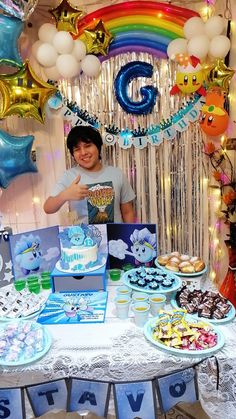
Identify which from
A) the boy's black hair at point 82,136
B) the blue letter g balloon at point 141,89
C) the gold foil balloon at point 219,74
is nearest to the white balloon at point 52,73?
the blue letter g balloon at point 141,89

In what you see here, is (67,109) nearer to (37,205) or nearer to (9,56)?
(9,56)

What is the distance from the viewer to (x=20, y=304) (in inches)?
61.2

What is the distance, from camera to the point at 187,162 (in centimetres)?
262

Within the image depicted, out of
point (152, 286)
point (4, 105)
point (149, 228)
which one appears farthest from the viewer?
point (4, 105)

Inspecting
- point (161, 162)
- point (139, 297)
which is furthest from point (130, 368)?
point (161, 162)

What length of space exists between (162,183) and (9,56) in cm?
127

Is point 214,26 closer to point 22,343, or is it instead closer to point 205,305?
point 205,305

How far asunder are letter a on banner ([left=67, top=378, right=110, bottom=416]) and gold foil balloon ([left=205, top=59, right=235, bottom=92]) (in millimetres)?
1819

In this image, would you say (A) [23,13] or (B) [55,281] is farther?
(A) [23,13]

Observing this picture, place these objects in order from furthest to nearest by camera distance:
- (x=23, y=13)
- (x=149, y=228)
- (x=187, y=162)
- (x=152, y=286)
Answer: (x=187, y=162), (x=23, y=13), (x=149, y=228), (x=152, y=286)

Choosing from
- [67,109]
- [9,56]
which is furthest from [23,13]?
[67,109]

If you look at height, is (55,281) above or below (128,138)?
Result: below

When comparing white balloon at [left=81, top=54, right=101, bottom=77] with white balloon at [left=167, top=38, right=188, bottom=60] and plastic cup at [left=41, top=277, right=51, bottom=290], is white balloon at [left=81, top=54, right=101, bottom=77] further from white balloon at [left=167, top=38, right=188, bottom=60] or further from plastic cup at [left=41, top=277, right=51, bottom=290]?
plastic cup at [left=41, top=277, right=51, bottom=290]

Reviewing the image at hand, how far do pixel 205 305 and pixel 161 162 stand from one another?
135 cm
